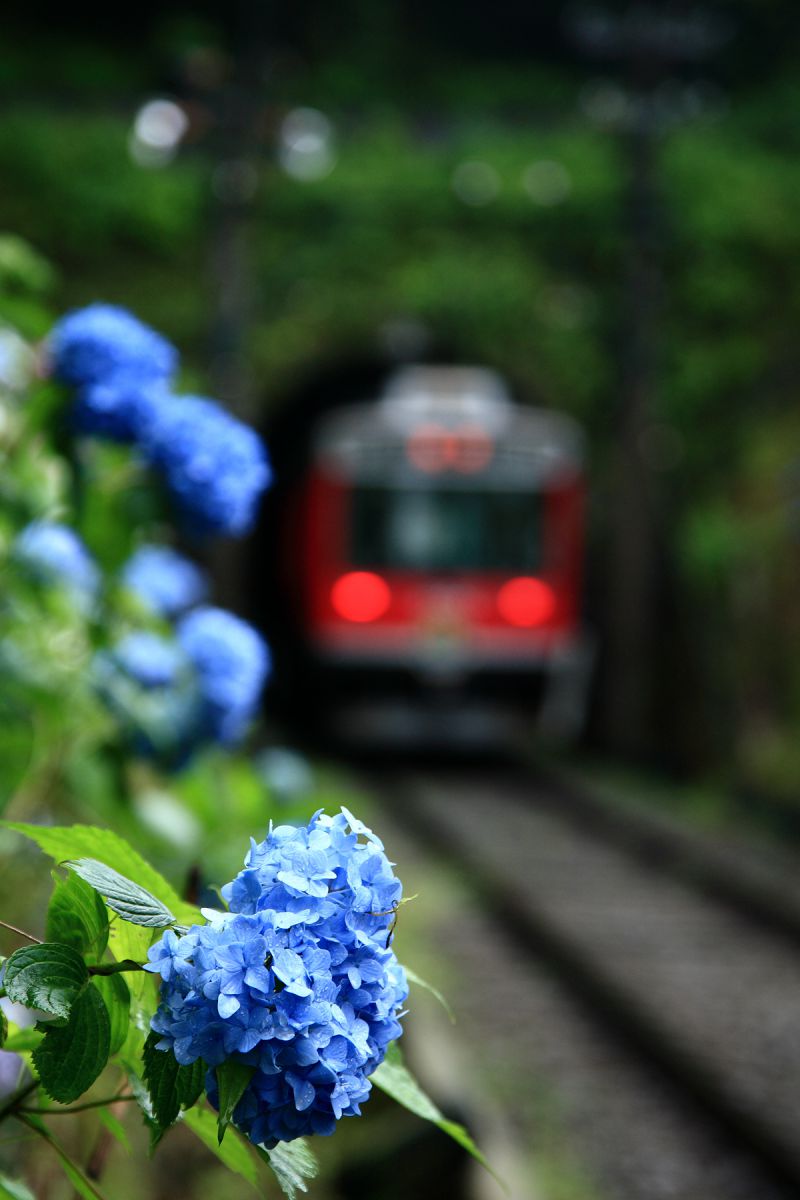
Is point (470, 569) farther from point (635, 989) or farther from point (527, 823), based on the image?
point (635, 989)

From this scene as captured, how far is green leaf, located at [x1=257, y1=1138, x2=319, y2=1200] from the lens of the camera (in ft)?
2.97

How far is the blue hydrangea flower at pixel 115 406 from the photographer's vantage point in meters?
2.29

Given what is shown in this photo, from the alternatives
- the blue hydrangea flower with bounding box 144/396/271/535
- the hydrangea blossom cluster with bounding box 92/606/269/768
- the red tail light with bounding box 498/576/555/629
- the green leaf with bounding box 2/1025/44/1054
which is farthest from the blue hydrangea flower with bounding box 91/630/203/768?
the red tail light with bounding box 498/576/555/629

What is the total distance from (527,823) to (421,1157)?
22.6ft

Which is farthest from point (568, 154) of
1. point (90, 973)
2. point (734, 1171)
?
point (90, 973)

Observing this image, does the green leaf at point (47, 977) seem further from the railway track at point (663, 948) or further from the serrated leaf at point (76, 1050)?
the railway track at point (663, 948)

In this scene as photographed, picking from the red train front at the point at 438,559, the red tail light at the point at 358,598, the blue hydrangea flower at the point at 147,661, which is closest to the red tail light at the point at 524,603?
the red train front at the point at 438,559

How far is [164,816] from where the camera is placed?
2756 millimetres

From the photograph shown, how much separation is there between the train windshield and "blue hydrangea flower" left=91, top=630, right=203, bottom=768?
9.27 metres

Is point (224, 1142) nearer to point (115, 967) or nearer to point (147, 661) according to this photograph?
point (115, 967)

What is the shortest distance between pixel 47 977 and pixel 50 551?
155 centimetres

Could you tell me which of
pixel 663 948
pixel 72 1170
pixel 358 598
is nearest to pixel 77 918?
pixel 72 1170

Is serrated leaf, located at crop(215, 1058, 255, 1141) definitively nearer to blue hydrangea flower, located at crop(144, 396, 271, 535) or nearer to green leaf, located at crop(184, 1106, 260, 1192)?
green leaf, located at crop(184, 1106, 260, 1192)

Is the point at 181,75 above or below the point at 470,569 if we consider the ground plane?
above
